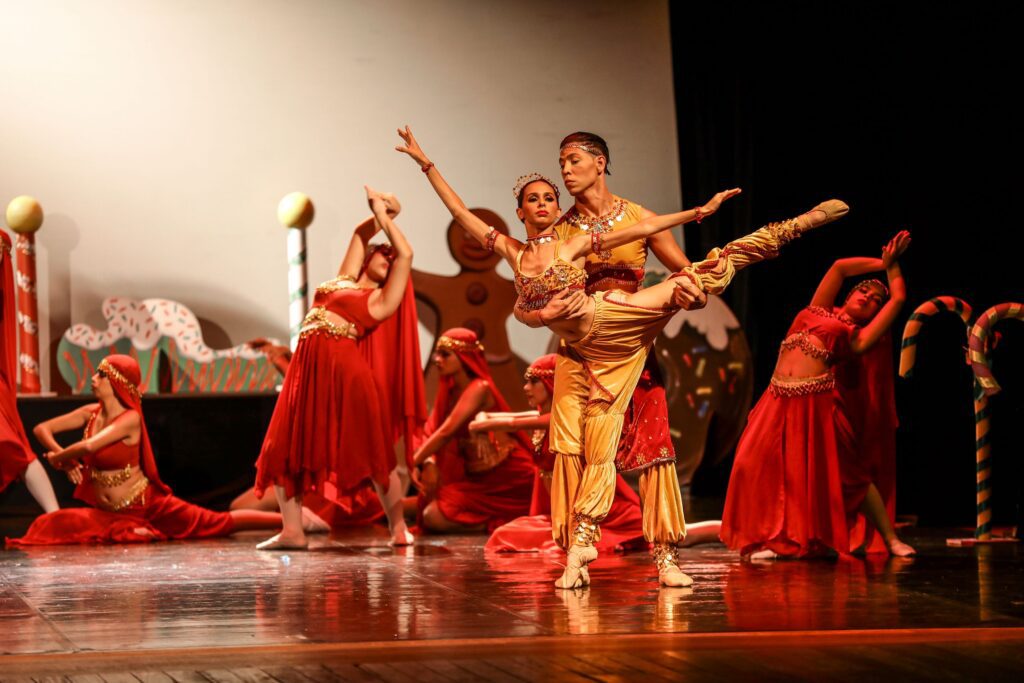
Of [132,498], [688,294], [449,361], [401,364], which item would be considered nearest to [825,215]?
[688,294]

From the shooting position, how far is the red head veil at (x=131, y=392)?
6.36 m

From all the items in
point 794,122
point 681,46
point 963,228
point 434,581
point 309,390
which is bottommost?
point 434,581

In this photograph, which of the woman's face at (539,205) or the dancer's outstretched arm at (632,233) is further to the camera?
the woman's face at (539,205)

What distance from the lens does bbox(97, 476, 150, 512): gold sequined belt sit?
6.30 meters

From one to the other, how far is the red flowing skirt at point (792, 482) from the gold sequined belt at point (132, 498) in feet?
8.74

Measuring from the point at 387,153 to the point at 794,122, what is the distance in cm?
303

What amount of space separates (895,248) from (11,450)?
3599mm

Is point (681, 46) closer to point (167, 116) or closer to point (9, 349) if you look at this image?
point (167, 116)

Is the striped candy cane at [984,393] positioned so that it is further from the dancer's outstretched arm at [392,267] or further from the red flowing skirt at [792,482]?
the dancer's outstretched arm at [392,267]

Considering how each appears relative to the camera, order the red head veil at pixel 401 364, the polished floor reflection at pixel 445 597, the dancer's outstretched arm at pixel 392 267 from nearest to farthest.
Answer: the polished floor reflection at pixel 445 597, the dancer's outstretched arm at pixel 392 267, the red head veil at pixel 401 364

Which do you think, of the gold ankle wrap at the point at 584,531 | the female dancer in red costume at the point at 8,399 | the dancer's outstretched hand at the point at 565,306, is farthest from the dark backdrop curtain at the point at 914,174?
the female dancer in red costume at the point at 8,399

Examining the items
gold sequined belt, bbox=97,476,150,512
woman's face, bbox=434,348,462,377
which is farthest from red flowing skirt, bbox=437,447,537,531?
gold sequined belt, bbox=97,476,150,512

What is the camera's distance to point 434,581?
4.50m

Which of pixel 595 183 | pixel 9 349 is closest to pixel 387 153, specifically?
pixel 9 349
